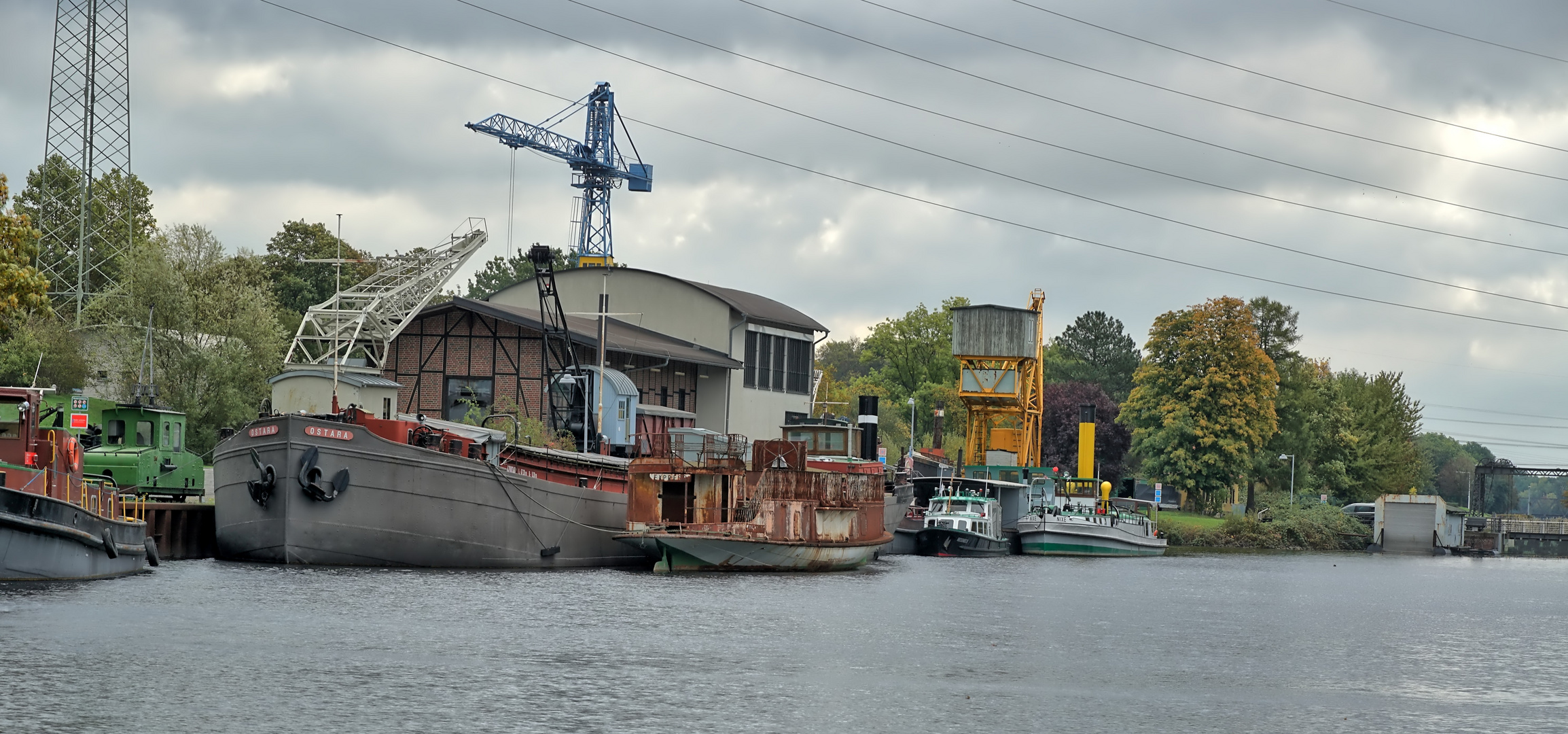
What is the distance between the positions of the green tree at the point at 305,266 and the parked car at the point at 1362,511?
60.1 m

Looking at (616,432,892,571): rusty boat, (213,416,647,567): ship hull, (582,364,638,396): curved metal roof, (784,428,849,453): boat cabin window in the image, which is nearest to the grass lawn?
(582,364,638,396): curved metal roof

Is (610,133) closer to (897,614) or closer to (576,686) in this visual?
(897,614)

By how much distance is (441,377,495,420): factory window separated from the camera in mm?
63372

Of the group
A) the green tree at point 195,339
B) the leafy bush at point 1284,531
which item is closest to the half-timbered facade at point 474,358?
the green tree at point 195,339

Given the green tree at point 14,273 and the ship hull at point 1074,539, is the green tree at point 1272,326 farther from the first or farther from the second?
the green tree at point 14,273

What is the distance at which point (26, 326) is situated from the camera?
56.4m

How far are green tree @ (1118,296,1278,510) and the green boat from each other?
5554cm

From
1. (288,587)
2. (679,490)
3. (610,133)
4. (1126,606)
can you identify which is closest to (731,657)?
(288,587)

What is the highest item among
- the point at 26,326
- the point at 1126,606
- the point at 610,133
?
the point at 610,133

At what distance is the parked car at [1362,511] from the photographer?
323 feet

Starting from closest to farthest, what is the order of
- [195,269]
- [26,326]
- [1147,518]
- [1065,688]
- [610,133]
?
[1065,688] < [26,326] < [195,269] < [1147,518] < [610,133]

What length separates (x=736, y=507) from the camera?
151 feet

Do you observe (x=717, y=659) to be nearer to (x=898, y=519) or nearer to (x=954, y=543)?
(x=898, y=519)

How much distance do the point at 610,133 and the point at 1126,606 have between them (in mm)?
66978
